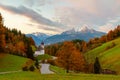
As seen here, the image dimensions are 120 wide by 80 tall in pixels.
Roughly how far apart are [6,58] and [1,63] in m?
11.5

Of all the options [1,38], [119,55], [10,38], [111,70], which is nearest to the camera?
[1,38]

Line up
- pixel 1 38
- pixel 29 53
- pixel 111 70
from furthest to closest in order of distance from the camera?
pixel 29 53, pixel 111 70, pixel 1 38

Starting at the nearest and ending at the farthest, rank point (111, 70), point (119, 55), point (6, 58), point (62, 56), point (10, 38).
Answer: point (62, 56)
point (6, 58)
point (111, 70)
point (119, 55)
point (10, 38)

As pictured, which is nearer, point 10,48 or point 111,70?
point 111,70

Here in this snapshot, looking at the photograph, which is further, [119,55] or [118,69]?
[119,55]

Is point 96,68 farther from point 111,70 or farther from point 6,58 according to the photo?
point 6,58

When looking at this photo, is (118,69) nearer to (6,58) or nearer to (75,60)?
(75,60)

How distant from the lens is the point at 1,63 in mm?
87562

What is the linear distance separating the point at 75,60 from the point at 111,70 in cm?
3163

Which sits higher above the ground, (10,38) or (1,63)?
(10,38)

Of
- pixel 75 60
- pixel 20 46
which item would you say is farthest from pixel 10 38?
pixel 75 60

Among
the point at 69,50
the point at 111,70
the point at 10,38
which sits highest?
the point at 10,38

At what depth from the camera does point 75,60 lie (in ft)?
259

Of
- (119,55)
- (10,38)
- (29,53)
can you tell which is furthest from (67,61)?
(10,38)
